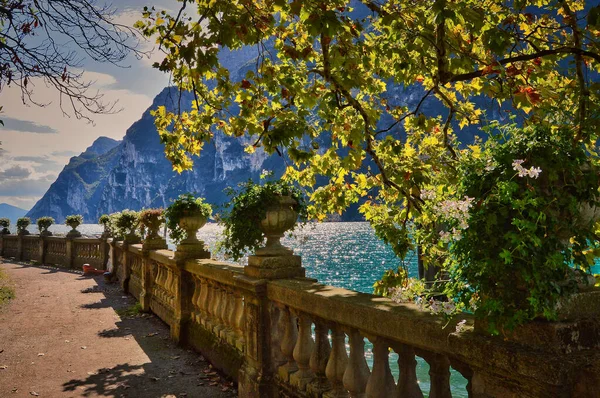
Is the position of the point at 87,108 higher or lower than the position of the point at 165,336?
higher

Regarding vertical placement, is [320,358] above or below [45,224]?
below

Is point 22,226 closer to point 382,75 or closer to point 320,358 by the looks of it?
point 382,75

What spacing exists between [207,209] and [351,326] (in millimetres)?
5241

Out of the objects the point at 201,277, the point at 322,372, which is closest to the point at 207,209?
the point at 201,277

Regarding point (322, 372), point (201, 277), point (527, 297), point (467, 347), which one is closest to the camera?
point (527, 297)

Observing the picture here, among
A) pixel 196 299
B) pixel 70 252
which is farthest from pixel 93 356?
pixel 70 252

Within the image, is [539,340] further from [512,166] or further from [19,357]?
[19,357]

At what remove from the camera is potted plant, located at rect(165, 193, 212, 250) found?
8.09 meters

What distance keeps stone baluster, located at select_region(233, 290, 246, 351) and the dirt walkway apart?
2.12ft

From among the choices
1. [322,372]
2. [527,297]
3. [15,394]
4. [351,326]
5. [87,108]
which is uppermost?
[87,108]

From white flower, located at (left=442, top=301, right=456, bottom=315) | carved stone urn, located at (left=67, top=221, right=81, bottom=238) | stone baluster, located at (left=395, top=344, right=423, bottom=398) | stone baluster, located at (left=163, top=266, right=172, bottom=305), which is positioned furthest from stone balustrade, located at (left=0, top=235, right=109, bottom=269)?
white flower, located at (left=442, top=301, right=456, bottom=315)

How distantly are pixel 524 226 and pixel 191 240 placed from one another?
22.4 feet

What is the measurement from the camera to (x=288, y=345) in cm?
462

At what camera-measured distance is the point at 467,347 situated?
2.28 meters
